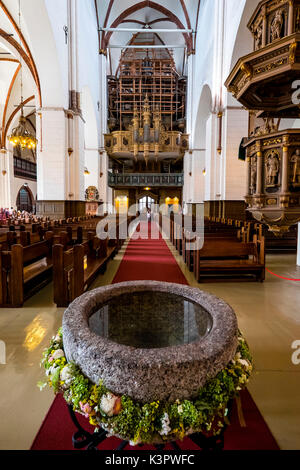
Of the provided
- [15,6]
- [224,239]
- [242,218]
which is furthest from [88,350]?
[15,6]

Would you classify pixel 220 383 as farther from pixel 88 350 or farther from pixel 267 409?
pixel 267 409

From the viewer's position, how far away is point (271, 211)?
3572 millimetres

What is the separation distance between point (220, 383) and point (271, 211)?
2.99 m

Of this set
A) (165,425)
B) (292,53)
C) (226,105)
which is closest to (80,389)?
(165,425)

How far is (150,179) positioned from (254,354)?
1939 cm

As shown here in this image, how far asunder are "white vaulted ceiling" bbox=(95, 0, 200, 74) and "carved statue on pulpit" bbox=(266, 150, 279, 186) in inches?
667

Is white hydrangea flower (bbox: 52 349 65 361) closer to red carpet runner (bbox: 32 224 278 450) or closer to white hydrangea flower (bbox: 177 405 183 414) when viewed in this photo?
red carpet runner (bbox: 32 224 278 450)

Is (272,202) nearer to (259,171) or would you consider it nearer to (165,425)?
(259,171)

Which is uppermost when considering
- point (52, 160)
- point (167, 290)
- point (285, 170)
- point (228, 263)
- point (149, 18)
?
point (149, 18)

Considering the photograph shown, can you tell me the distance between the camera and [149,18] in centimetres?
1952

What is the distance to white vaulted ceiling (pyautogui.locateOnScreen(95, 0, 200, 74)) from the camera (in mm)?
15844

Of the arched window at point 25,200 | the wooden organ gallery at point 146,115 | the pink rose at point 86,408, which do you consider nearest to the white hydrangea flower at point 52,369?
the pink rose at point 86,408

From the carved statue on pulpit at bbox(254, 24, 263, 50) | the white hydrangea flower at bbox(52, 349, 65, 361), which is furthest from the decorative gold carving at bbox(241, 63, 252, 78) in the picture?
the white hydrangea flower at bbox(52, 349, 65, 361)

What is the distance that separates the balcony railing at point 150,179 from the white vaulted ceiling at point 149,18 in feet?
27.8
